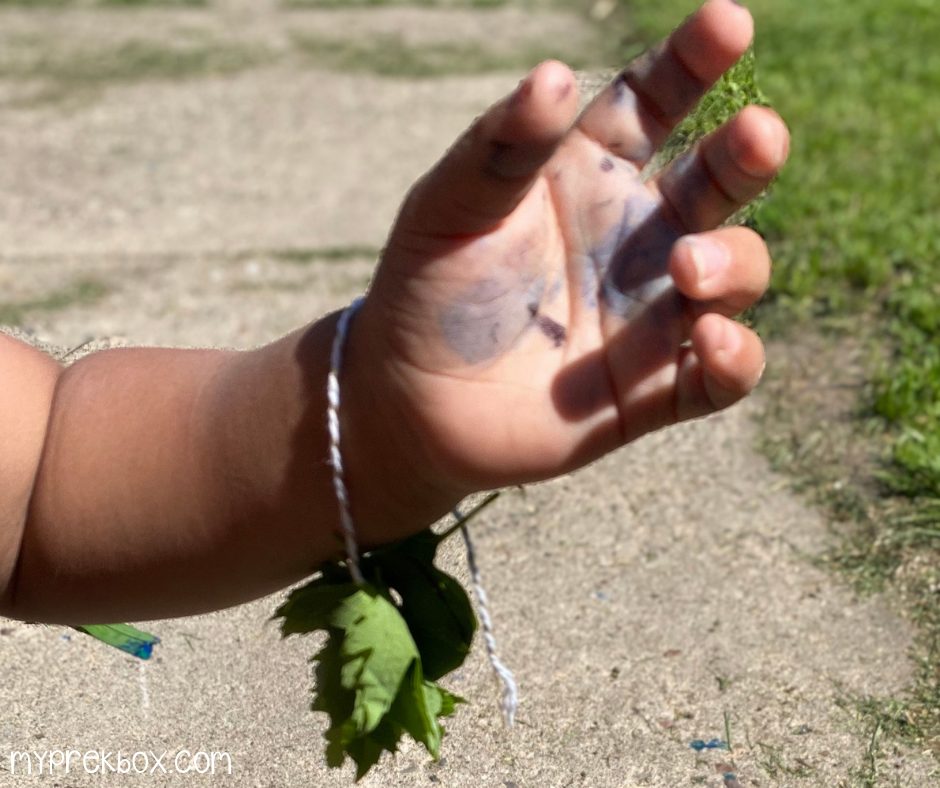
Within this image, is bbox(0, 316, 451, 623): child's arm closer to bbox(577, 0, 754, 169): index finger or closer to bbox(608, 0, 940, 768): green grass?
bbox(577, 0, 754, 169): index finger

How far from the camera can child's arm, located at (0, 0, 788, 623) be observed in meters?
0.97

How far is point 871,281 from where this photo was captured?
2.46m

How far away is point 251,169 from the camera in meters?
3.43

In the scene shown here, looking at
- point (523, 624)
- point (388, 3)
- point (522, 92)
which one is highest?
point (522, 92)

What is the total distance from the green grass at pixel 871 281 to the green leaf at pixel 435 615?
58 centimetres

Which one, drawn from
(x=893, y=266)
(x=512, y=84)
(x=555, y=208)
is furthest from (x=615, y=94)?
(x=512, y=84)

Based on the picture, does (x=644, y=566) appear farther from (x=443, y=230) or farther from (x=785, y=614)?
(x=443, y=230)

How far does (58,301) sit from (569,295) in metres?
1.87

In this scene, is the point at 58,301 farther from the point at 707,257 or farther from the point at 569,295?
the point at 707,257

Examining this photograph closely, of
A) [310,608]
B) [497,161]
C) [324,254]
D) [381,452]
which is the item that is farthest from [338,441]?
[324,254]

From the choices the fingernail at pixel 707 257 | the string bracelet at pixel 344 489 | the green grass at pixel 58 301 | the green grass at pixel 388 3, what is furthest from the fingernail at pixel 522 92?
the green grass at pixel 388 3

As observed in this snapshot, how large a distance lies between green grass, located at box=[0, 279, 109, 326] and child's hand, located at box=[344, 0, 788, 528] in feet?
5.52

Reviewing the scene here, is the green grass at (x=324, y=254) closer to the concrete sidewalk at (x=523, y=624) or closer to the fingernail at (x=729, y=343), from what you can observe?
the concrete sidewalk at (x=523, y=624)

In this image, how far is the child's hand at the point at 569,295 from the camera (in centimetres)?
100
